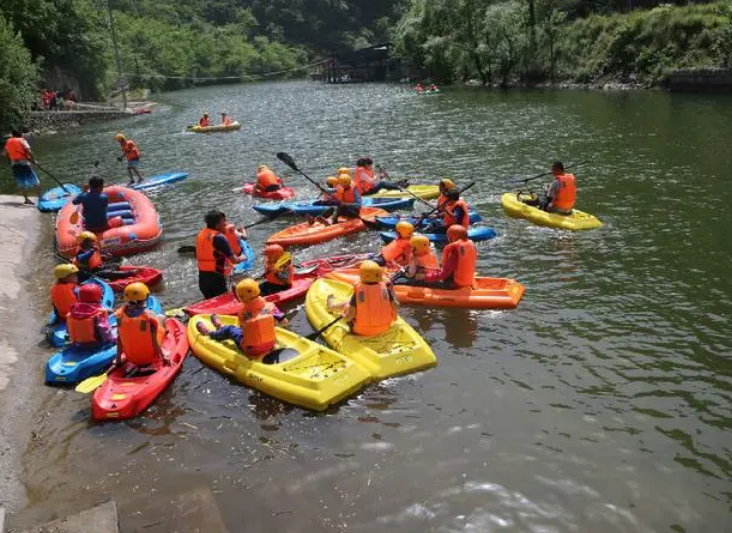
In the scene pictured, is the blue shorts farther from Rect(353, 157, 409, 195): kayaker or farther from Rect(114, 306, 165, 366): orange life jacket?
Rect(114, 306, 165, 366): orange life jacket

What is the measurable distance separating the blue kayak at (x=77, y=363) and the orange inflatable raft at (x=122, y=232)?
5112 millimetres

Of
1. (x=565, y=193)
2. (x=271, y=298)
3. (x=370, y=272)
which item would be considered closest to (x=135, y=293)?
(x=370, y=272)

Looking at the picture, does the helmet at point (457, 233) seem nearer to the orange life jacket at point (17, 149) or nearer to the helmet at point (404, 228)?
the helmet at point (404, 228)

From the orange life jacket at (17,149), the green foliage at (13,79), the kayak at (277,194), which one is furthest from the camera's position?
the green foliage at (13,79)

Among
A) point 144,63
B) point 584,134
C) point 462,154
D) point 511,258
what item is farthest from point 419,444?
point 144,63

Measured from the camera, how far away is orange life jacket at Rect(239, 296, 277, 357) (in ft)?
27.1

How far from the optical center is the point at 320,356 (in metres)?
8.25

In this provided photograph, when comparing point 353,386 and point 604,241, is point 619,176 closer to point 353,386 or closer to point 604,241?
point 604,241

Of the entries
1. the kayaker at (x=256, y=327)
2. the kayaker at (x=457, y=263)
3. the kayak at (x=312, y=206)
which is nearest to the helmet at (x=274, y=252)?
the kayaker at (x=256, y=327)

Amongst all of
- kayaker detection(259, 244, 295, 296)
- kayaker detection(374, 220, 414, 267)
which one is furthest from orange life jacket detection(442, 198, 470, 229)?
kayaker detection(259, 244, 295, 296)

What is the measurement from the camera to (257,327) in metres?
8.31

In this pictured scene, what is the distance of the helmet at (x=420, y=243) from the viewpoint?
34.2 ft

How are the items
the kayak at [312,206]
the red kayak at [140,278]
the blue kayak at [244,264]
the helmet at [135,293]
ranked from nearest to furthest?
the helmet at [135,293] → the red kayak at [140,278] → the blue kayak at [244,264] → the kayak at [312,206]

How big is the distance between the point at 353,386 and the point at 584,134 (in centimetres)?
2043
